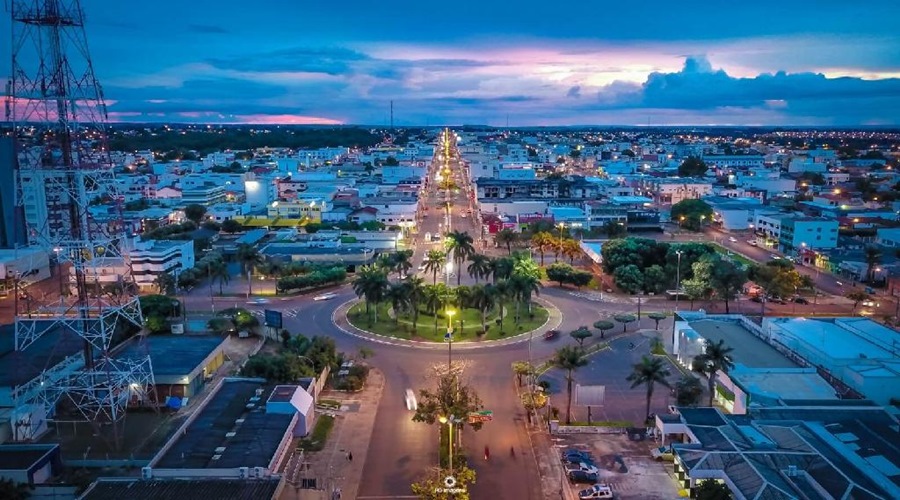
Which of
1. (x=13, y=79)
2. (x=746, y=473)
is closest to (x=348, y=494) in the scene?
(x=746, y=473)

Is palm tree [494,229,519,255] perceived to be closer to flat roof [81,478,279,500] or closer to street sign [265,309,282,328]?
street sign [265,309,282,328]

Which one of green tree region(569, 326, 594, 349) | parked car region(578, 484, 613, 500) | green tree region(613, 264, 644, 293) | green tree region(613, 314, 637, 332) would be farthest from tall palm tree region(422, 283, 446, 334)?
parked car region(578, 484, 613, 500)

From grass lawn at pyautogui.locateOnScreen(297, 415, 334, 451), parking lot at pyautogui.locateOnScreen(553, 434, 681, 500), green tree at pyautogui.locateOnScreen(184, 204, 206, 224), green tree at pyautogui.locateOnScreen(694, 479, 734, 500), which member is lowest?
parking lot at pyautogui.locateOnScreen(553, 434, 681, 500)

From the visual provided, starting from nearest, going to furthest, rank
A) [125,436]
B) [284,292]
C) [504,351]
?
1. [125,436]
2. [504,351]
3. [284,292]

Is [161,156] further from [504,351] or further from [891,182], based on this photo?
[891,182]

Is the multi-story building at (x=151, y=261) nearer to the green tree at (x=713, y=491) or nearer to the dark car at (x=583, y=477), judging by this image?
the dark car at (x=583, y=477)

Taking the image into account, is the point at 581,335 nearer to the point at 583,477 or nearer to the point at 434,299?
the point at 434,299
